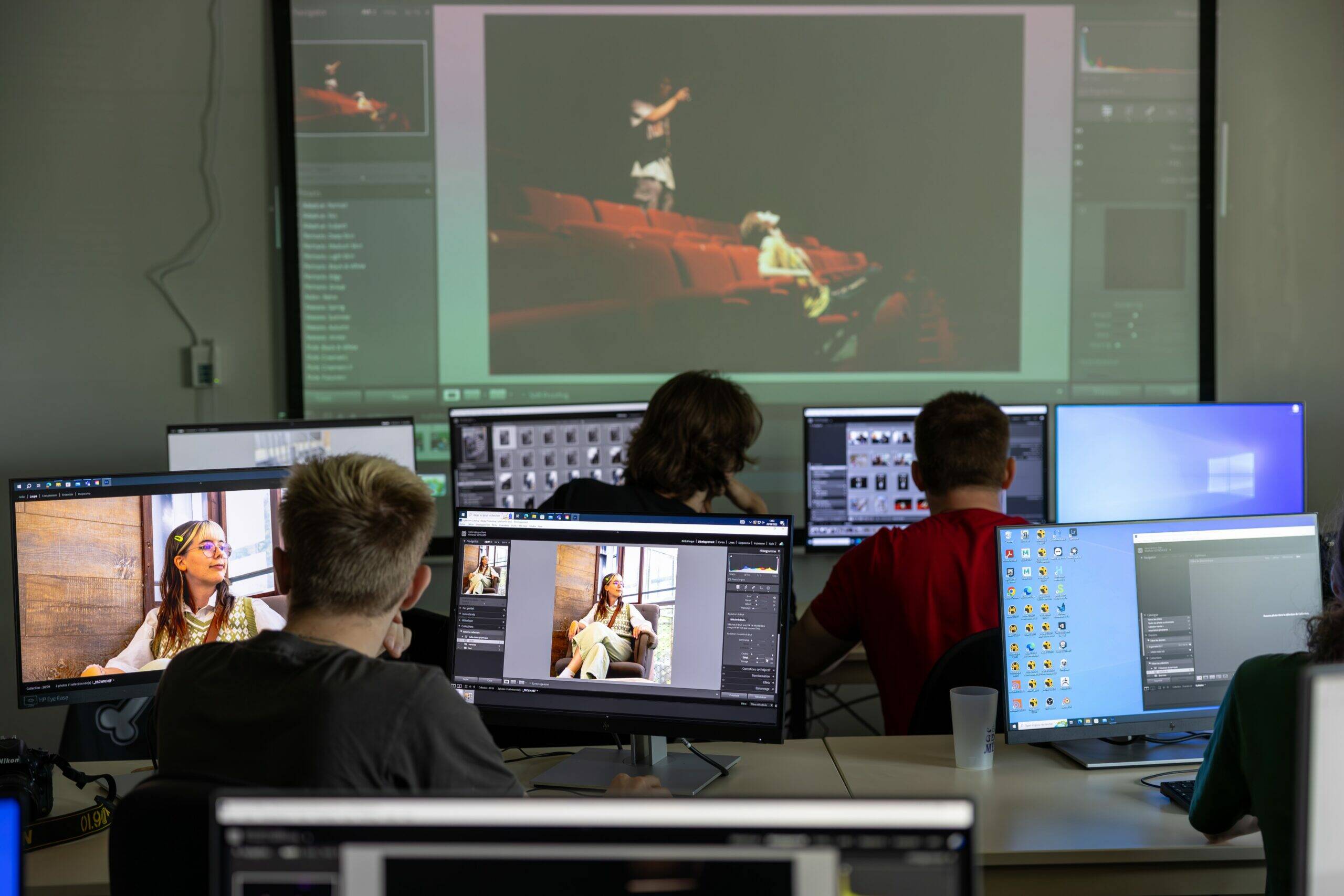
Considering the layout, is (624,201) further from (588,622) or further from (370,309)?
(588,622)

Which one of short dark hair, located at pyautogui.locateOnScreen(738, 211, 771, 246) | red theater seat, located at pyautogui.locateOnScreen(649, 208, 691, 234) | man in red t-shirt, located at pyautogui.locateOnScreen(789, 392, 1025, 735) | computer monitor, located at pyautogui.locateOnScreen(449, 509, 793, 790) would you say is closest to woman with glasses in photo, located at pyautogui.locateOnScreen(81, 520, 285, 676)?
computer monitor, located at pyautogui.locateOnScreen(449, 509, 793, 790)

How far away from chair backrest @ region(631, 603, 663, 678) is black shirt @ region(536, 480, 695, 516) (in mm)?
640

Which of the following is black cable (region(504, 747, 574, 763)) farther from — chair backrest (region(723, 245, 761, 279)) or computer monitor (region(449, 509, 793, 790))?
chair backrest (region(723, 245, 761, 279))

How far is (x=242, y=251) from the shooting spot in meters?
3.66

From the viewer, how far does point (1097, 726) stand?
5.90 ft

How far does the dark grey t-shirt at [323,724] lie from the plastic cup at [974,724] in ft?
2.67

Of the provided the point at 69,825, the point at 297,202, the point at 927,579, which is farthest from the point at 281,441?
the point at 927,579

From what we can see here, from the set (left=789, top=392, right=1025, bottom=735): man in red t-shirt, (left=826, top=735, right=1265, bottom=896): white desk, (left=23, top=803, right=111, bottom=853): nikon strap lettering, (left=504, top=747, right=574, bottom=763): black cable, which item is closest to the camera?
(left=826, top=735, right=1265, bottom=896): white desk

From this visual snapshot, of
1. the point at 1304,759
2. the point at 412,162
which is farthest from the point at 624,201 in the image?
the point at 1304,759

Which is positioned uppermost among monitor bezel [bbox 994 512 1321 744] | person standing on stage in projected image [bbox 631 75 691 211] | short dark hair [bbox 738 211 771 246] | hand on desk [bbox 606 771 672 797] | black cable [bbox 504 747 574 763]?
person standing on stage in projected image [bbox 631 75 691 211]

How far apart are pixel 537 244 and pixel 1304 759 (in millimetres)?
3182

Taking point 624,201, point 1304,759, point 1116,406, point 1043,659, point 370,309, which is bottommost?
point 1043,659

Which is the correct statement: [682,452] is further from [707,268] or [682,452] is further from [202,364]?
[202,364]

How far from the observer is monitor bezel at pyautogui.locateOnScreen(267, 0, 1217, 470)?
3600mm
